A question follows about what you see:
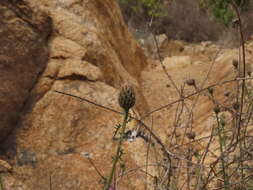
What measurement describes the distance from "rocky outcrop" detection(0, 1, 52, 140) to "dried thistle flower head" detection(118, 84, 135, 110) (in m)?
1.48

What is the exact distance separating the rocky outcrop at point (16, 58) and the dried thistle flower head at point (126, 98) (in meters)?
1.48

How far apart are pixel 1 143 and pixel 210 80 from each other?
3.29m

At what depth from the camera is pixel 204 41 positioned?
9.98m

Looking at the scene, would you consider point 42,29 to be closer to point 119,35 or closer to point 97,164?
point 97,164

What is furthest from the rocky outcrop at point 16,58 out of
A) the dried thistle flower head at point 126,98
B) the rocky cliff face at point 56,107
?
the dried thistle flower head at point 126,98

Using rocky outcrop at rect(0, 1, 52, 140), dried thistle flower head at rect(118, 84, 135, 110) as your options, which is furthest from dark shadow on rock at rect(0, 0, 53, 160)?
dried thistle flower head at rect(118, 84, 135, 110)

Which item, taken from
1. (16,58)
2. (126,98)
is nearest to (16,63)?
(16,58)

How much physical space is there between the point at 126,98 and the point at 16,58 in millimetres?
1595

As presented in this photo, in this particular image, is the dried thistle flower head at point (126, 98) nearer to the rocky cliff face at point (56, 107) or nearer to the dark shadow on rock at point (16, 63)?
the rocky cliff face at point (56, 107)

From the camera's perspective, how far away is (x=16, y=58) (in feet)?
7.55

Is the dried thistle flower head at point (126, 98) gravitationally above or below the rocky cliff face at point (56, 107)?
below

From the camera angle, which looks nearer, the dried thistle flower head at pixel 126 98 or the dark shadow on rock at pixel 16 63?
the dried thistle flower head at pixel 126 98

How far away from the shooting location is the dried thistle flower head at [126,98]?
2.81ft

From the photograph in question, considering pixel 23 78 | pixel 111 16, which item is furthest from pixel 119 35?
pixel 23 78
